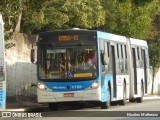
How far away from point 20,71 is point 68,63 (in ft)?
22.4

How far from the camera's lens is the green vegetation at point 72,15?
1131 inches

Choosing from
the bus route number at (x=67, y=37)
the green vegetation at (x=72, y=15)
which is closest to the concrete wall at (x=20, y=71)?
the green vegetation at (x=72, y=15)

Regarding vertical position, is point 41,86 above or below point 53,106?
above

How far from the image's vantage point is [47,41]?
25656 mm

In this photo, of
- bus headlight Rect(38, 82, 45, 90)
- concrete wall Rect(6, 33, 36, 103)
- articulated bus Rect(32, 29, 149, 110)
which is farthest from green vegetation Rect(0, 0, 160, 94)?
bus headlight Rect(38, 82, 45, 90)

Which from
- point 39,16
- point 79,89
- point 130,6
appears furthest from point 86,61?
point 130,6

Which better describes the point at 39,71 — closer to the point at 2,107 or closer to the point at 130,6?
the point at 2,107

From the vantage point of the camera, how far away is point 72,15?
32.1 meters

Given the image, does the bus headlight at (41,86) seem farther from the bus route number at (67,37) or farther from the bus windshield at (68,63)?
the bus route number at (67,37)

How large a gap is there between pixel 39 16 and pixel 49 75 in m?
5.17

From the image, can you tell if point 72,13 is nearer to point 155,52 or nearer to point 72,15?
point 72,15

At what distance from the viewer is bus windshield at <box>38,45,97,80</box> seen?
25250 millimetres

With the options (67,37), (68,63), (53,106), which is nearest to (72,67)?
(68,63)

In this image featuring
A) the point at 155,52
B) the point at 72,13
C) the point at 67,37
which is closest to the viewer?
the point at 67,37
